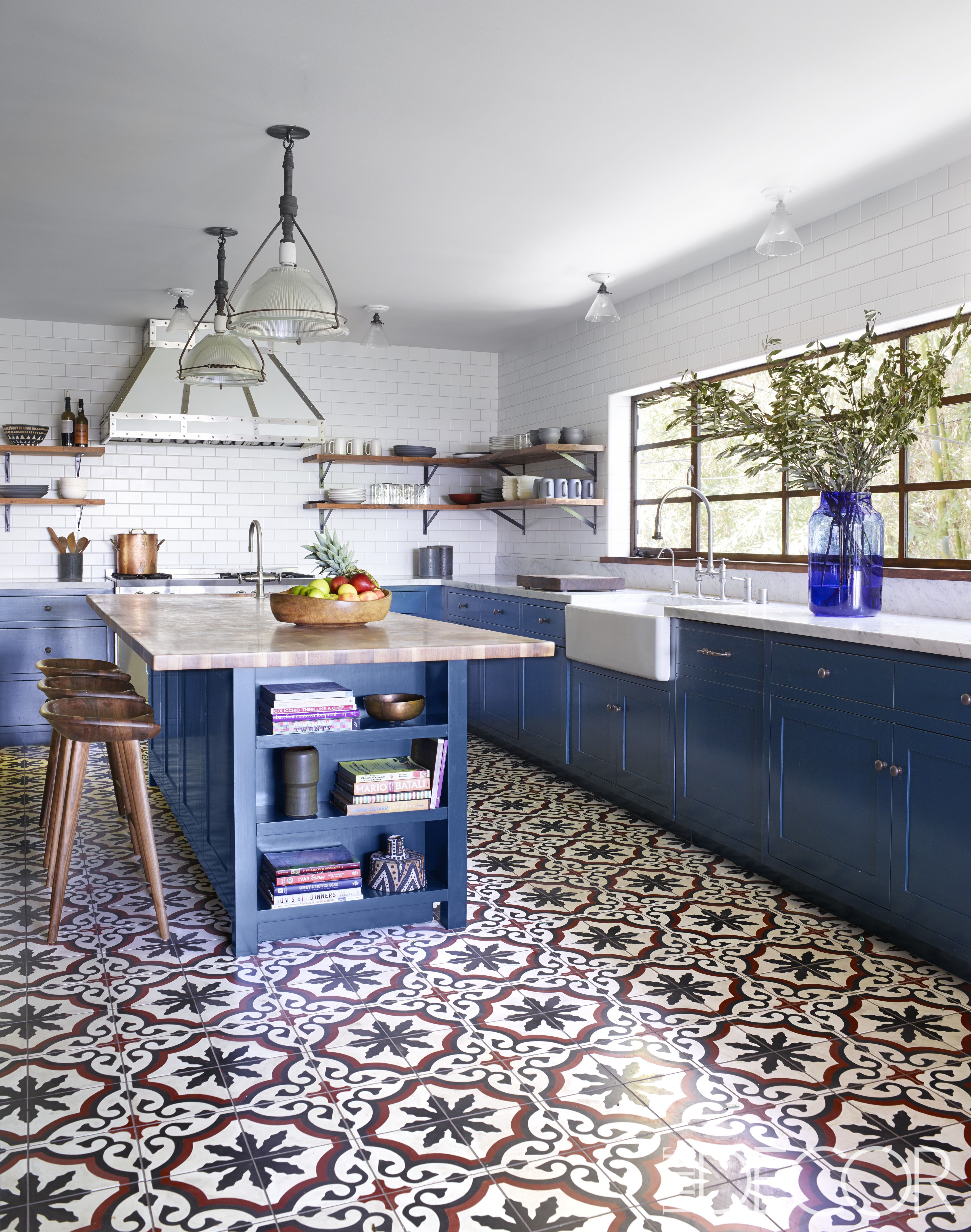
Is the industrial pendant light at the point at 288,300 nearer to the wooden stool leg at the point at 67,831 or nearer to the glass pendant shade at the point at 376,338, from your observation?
the wooden stool leg at the point at 67,831

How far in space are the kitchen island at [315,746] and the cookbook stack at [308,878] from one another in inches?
1.0

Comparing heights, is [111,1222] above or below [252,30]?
below

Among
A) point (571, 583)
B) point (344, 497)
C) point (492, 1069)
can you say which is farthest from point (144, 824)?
point (344, 497)

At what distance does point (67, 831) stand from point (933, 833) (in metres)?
2.64

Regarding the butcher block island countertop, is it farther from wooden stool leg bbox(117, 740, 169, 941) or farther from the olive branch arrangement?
the olive branch arrangement

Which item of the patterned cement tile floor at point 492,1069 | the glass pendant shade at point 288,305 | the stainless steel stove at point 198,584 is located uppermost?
the glass pendant shade at point 288,305

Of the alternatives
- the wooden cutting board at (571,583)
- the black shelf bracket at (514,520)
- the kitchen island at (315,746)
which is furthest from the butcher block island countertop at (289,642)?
the black shelf bracket at (514,520)

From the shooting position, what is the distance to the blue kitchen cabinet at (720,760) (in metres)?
3.74

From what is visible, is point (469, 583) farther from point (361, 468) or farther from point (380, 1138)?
point (380, 1138)

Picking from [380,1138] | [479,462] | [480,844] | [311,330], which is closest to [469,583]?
[479,462]

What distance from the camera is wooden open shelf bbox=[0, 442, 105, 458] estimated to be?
6277mm

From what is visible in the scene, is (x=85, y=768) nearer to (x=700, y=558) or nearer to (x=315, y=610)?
(x=315, y=610)

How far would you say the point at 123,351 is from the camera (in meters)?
6.78

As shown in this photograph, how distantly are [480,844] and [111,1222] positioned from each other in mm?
2435
